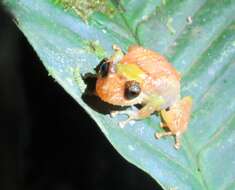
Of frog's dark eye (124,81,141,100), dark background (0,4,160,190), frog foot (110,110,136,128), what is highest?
frog's dark eye (124,81,141,100)

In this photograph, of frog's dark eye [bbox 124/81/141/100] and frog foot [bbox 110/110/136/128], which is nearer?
frog foot [bbox 110/110/136/128]

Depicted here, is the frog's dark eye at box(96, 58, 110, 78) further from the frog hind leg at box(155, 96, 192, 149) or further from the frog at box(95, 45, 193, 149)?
the frog hind leg at box(155, 96, 192, 149)

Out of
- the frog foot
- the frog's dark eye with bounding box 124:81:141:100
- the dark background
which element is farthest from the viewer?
the dark background

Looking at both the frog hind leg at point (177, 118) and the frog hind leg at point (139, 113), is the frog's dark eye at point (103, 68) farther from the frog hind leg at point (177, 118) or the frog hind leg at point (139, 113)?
the frog hind leg at point (177, 118)

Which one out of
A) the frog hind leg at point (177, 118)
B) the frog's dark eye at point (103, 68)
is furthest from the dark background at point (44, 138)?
the frog's dark eye at point (103, 68)

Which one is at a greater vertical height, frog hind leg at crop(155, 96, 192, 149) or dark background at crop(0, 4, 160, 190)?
frog hind leg at crop(155, 96, 192, 149)

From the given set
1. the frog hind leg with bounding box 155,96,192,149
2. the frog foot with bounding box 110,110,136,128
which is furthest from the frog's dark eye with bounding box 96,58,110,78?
the frog hind leg with bounding box 155,96,192,149

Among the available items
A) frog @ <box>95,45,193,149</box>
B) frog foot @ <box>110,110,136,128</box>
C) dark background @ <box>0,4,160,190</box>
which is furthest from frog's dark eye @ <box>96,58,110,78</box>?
dark background @ <box>0,4,160,190</box>

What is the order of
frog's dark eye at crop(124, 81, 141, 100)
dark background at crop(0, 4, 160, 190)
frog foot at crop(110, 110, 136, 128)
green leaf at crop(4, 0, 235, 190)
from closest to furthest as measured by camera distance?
green leaf at crop(4, 0, 235, 190) < frog foot at crop(110, 110, 136, 128) < frog's dark eye at crop(124, 81, 141, 100) < dark background at crop(0, 4, 160, 190)

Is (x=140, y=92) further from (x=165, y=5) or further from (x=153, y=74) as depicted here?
(x=165, y=5)

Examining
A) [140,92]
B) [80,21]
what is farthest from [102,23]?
[140,92]
